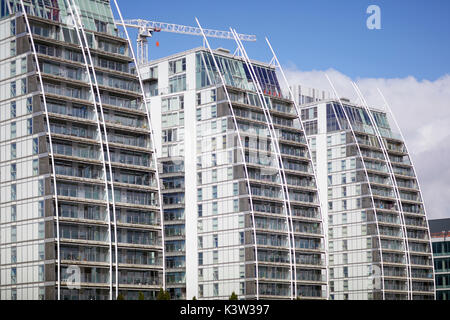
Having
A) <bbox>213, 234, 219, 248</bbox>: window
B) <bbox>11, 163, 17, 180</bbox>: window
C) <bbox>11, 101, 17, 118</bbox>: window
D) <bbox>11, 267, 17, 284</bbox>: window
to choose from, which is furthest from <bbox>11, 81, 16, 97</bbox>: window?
<bbox>213, 234, 219, 248</bbox>: window

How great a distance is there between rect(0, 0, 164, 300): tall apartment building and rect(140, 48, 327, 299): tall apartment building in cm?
2030

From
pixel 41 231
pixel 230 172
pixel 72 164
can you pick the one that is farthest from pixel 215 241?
pixel 41 231

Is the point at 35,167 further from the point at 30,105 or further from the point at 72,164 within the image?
the point at 30,105

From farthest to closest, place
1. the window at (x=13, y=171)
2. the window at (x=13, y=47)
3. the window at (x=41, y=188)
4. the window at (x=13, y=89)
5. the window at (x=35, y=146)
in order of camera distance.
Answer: the window at (x=13, y=47) < the window at (x=13, y=89) < the window at (x=13, y=171) < the window at (x=35, y=146) < the window at (x=41, y=188)

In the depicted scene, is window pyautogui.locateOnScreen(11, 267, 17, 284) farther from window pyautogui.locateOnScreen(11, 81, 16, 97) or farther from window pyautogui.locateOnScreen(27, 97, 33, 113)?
window pyautogui.locateOnScreen(11, 81, 16, 97)

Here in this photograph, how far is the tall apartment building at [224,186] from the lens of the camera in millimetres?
167750

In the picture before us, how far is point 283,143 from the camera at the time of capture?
181125 millimetres

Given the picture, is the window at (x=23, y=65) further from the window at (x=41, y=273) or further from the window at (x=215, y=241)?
the window at (x=215, y=241)

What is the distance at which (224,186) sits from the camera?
→ 558 feet

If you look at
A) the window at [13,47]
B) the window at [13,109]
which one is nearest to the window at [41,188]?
the window at [13,109]

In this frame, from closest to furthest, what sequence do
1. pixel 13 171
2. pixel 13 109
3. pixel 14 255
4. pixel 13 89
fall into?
pixel 14 255 → pixel 13 171 → pixel 13 89 → pixel 13 109

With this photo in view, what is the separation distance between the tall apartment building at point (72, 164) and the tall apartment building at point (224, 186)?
799 inches

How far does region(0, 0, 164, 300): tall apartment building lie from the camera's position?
133875mm

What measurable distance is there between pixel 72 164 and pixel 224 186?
39.7 metres
